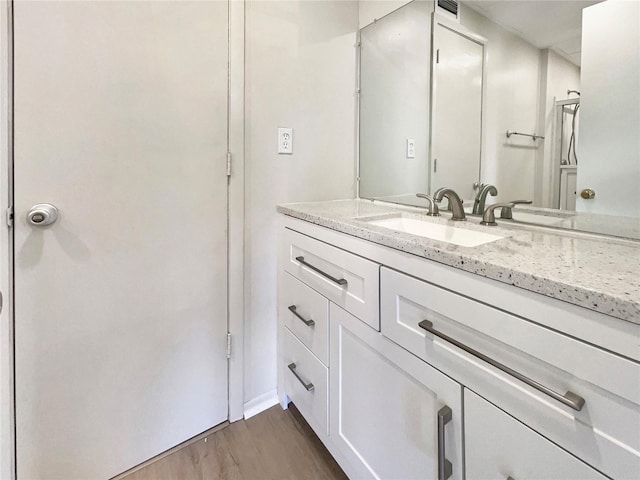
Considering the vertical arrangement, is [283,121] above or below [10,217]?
above

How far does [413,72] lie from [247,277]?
1218 mm

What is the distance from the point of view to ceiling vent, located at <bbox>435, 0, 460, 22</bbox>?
136 centimetres

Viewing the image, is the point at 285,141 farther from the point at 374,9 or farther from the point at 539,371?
the point at 539,371

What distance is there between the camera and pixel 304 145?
1607 millimetres

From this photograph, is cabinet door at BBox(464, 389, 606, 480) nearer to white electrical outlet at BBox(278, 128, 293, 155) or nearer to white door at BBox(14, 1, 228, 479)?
white door at BBox(14, 1, 228, 479)

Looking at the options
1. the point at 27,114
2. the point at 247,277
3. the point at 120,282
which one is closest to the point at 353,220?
the point at 247,277

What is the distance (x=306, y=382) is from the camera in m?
1.37

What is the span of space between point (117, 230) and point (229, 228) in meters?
0.40

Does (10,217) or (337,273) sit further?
(337,273)

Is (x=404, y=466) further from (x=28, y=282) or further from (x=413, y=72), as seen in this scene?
(x=413, y=72)

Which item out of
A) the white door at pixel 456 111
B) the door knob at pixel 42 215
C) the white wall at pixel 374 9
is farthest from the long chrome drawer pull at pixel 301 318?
the white wall at pixel 374 9

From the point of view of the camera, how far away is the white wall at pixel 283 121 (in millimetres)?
1449

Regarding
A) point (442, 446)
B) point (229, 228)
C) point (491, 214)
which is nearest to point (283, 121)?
point (229, 228)

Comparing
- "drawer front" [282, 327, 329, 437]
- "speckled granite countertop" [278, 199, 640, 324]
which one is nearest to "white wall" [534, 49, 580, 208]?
"speckled granite countertop" [278, 199, 640, 324]
